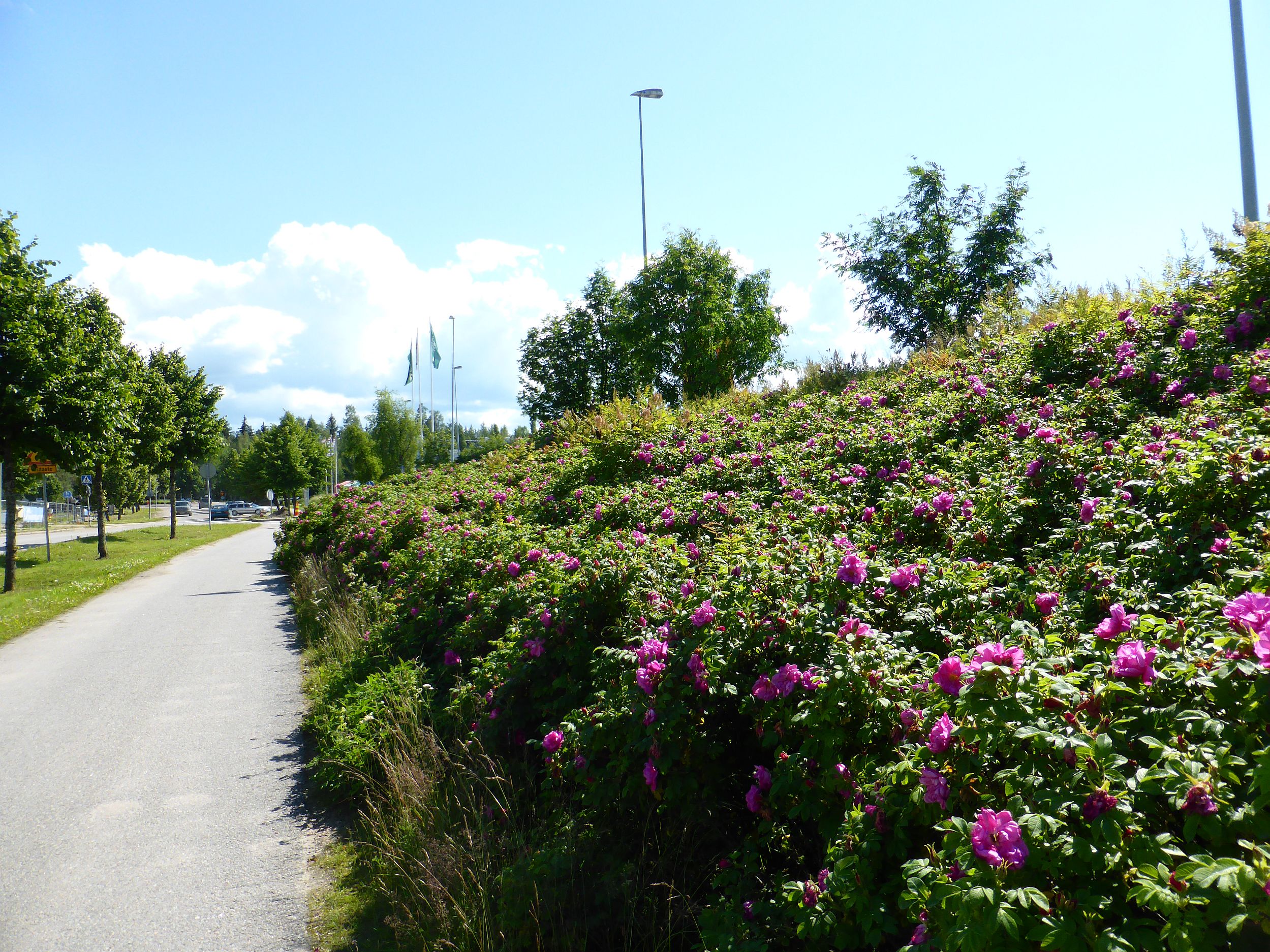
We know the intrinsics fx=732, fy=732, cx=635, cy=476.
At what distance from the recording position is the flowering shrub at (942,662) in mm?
1731

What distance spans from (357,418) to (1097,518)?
7880cm

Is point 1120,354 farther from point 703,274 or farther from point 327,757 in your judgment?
point 703,274

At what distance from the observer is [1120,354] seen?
5.93 m

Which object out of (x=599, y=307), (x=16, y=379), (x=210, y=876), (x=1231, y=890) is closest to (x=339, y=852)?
(x=210, y=876)

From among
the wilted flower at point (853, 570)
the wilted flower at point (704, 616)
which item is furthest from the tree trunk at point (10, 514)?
the wilted flower at point (853, 570)

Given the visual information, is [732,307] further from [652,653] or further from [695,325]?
[652,653]

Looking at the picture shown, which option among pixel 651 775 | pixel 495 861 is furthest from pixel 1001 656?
pixel 495 861

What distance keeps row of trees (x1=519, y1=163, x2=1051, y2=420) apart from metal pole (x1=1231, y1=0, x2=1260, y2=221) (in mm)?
3158

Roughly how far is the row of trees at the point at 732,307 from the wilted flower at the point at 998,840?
34.0 feet

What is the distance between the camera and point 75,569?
64.7 feet

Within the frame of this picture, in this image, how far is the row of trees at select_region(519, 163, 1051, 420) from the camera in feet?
48.0

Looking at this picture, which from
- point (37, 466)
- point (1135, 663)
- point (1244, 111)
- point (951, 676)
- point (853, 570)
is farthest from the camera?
point (37, 466)

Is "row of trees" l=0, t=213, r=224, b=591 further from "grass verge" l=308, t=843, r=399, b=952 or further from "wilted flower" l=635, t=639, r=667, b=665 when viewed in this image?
"wilted flower" l=635, t=639, r=667, b=665

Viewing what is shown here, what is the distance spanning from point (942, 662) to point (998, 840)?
24.0 inches
